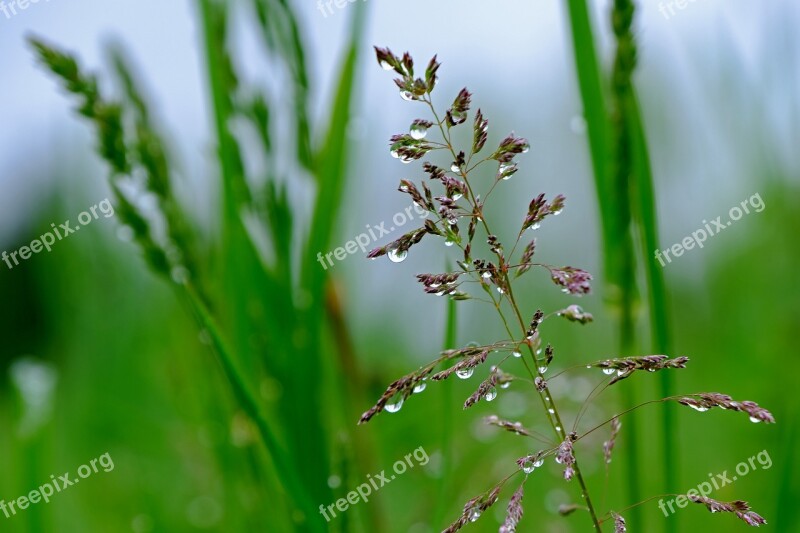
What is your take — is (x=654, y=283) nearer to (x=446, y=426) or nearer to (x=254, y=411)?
(x=446, y=426)

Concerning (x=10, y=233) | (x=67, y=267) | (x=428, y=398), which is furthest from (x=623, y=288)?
(x=10, y=233)

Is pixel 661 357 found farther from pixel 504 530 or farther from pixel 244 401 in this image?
pixel 244 401

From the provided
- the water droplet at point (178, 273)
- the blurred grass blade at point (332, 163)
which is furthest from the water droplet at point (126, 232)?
the blurred grass blade at point (332, 163)

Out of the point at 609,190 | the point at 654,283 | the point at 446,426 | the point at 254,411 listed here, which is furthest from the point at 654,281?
the point at 254,411

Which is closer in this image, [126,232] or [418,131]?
[418,131]

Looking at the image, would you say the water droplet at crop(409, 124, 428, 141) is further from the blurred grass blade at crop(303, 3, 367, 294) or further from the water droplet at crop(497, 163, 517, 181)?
the blurred grass blade at crop(303, 3, 367, 294)

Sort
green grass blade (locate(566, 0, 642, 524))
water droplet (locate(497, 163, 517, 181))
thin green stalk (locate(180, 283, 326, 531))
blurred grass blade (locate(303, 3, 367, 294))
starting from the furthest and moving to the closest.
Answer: blurred grass blade (locate(303, 3, 367, 294))
green grass blade (locate(566, 0, 642, 524))
thin green stalk (locate(180, 283, 326, 531))
water droplet (locate(497, 163, 517, 181))

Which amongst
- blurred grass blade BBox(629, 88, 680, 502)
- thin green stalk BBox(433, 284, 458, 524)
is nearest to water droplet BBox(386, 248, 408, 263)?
thin green stalk BBox(433, 284, 458, 524)

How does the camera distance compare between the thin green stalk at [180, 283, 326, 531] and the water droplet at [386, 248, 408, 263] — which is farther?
the thin green stalk at [180, 283, 326, 531]
